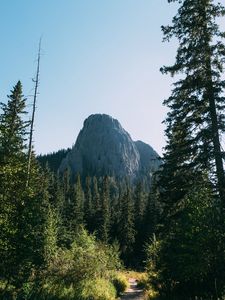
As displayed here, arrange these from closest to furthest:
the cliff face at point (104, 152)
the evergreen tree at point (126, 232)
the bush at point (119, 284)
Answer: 1. the bush at point (119, 284)
2. the evergreen tree at point (126, 232)
3. the cliff face at point (104, 152)

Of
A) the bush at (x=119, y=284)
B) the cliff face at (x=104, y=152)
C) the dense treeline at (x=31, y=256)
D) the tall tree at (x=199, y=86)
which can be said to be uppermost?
the cliff face at (x=104, y=152)

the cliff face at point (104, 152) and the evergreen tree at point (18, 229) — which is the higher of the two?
the cliff face at point (104, 152)

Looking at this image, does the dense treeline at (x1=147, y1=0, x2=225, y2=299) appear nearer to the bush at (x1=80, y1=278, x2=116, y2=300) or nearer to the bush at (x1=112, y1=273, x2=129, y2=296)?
the bush at (x1=80, y1=278, x2=116, y2=300)

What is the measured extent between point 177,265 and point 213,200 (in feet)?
10.7

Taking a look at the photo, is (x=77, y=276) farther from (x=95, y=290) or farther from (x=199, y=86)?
(x=199, y=86)

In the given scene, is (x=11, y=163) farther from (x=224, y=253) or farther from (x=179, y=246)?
(x=224, y=253)

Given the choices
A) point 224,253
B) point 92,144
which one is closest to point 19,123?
point 224,253

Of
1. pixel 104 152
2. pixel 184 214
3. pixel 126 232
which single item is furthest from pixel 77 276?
pixel 104 152

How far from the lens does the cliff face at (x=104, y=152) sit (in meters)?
178

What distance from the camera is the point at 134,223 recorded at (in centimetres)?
7881

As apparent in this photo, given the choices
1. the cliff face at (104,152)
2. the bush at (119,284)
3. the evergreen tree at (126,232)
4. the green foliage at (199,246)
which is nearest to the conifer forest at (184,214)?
the green foliage at (199,246)

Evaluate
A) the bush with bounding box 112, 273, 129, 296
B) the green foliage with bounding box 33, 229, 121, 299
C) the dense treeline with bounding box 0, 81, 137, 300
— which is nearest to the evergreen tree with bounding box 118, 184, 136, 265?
the bush with bounding box 112, 273, 129, 296

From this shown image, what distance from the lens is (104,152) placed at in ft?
589

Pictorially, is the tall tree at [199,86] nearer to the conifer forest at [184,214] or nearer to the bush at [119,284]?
the conifer forest at [184,214]
